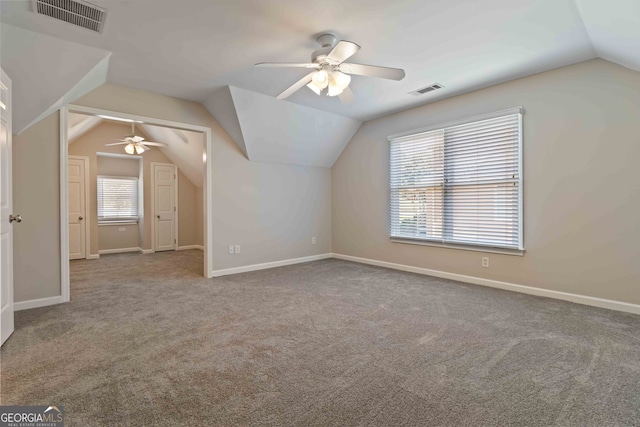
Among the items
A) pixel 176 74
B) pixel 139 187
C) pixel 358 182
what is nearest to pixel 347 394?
pixel 176 74

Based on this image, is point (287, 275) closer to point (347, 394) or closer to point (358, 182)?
point (358, 182)

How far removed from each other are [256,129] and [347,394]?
3.88 meters

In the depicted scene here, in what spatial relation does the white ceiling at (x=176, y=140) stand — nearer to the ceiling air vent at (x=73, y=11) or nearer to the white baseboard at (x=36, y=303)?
the ceiling air vent at (x=73, y=11)

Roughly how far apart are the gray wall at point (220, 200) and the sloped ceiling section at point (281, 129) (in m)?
0.21

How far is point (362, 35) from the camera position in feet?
9.03

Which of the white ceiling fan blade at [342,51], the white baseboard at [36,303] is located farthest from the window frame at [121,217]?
the white ceiling fan blade at [342,51]

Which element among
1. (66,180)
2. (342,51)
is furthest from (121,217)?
(342,51)

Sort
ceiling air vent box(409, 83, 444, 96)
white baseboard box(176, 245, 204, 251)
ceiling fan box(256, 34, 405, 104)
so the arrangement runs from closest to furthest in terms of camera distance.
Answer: ceiling fan box(256, 34, 405, 104)
ceiling air vent box(409, 83, 444, 96)
white baseboard box(176, 245, 204, 251)

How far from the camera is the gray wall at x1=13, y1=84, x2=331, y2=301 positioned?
3316 mm

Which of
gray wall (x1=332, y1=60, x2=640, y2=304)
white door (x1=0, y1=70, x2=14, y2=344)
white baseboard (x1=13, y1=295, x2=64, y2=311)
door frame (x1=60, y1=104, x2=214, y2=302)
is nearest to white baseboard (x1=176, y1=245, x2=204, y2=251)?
door frame (x1=60, y1=104, x2=214, y2=302)

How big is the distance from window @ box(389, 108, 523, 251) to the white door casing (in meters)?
6.39

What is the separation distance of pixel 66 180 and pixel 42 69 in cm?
122

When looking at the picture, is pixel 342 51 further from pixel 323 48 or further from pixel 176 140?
pixel 176 140

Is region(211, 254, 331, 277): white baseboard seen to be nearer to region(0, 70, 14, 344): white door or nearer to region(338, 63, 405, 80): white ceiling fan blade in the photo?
region(0, 70, 14, 344): white door
